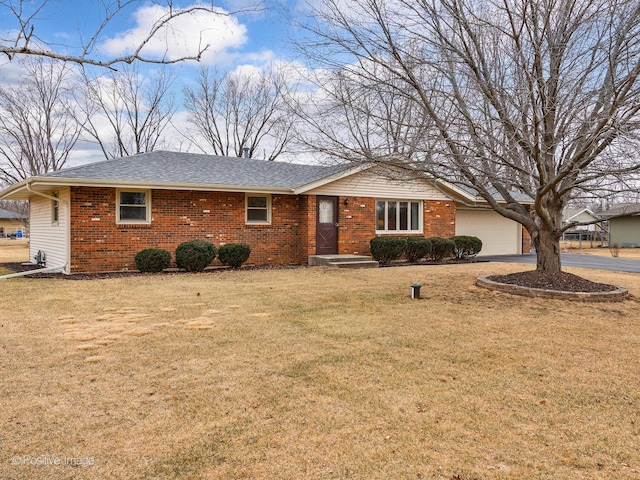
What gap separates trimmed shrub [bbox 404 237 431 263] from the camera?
15.1 meters

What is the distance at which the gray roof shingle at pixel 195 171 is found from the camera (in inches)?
462

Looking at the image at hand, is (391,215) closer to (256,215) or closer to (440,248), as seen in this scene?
(440,248)

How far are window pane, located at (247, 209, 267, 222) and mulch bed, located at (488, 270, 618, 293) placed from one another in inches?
298

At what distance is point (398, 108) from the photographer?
30.8 ft

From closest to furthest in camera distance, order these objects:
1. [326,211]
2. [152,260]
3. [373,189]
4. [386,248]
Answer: [152,260] → [386,248] → [326,211] → [373,189]

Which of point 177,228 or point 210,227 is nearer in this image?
point 177,228

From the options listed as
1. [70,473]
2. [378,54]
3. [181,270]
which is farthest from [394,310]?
[181,270]

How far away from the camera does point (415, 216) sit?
16.3m

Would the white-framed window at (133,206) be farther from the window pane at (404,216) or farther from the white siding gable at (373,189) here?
the window pane at (404,216)

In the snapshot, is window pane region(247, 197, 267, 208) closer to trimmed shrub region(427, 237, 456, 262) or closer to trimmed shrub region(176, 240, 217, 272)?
trimmed shrub region(176, 240, 217, 272)

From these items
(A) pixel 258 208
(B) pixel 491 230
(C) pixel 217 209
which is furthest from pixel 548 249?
(B) pixel 491 230

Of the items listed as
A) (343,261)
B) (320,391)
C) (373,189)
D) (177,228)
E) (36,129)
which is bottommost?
(320,391)

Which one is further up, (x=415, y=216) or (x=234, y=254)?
(x=415, y=216)

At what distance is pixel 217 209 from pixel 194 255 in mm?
2075
